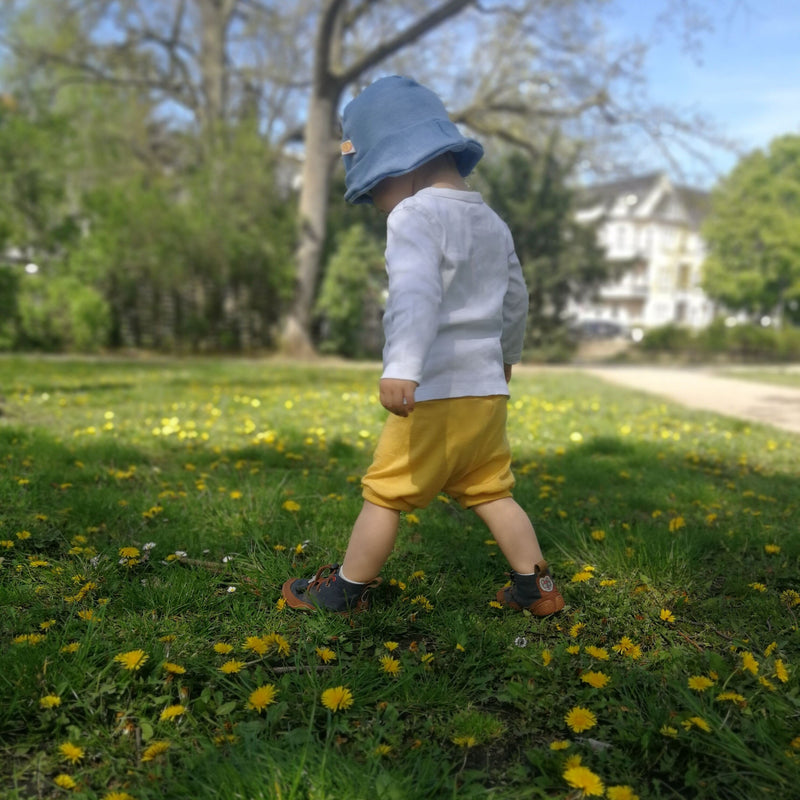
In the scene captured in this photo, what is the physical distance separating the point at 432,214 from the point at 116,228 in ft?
46.4

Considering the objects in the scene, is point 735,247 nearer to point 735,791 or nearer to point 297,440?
point 297,440

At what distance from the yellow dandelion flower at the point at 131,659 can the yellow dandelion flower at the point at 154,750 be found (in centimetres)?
21

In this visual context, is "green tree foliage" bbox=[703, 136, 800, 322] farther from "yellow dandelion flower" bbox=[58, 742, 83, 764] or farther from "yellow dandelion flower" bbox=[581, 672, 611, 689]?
"yellow dandelion flower" bbox=[58, 742, 83, 764]

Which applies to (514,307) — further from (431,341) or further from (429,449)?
(429,449)

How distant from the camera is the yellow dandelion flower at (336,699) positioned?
1.65 meters

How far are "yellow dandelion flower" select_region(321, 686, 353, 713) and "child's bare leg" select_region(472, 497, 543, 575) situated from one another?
70cm

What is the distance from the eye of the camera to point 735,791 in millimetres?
1456

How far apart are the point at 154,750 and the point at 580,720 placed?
91 cm

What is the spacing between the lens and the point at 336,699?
1662 millimetres

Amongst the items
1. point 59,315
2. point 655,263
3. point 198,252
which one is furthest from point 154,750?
point 655,263

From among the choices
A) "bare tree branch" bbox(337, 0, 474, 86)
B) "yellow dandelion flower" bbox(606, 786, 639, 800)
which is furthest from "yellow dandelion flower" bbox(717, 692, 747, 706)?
"bare tree branch" bbox(337, 0, 474, 86)

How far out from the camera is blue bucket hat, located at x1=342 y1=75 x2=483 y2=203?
2135mm

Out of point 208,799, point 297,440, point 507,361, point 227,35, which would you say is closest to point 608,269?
point 227,35

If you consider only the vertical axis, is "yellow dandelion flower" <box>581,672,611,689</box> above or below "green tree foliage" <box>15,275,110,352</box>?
below
